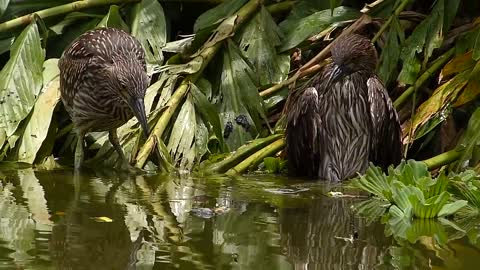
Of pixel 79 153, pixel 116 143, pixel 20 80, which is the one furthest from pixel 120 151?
pixel 20 80

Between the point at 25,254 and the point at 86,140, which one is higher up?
the point at 86,140

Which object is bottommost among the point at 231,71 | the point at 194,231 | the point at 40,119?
the point at 194,231

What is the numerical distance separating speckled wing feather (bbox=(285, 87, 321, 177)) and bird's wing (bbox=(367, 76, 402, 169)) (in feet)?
1.35

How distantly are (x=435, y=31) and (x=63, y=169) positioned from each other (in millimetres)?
2909

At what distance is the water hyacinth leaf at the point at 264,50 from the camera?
Answer: 7.88 metres

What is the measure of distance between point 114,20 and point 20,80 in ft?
3.12

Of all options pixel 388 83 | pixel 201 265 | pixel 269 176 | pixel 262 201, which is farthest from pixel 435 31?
pixel 201 265

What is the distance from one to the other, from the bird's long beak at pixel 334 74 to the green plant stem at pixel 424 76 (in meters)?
0.63

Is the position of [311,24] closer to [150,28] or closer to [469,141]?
[150,28]

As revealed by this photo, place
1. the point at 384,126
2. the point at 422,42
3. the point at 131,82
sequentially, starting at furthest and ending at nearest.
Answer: the point at 422,42 → the point at 384,126 → the point at 131,82

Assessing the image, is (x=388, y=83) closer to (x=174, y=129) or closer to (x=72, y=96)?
(x=174, y=129)

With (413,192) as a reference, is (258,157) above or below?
above

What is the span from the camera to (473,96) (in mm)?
6836

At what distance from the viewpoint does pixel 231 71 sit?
7668 millimetres
